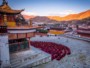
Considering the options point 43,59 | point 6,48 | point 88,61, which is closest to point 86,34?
point 88,61

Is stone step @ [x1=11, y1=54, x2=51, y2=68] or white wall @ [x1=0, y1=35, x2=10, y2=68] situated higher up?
white wall @ [x1=0, y1=35, x2=10, y2=68]

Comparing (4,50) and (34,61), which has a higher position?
(4,50)

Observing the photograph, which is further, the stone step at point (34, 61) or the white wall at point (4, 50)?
the stone step at point (34, 61)

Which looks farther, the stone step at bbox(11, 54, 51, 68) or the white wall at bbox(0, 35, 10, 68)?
the stone step at bbox(11, 54, 51, 68)

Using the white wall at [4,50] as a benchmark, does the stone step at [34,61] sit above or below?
below

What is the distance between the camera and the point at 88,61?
10.2m

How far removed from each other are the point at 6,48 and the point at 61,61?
208 inches

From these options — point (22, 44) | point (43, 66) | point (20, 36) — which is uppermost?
point (20, 36)

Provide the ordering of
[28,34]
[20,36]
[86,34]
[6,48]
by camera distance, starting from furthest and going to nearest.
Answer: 1. [86,34]
2. [28,34]
3. [20,36]
4. [6,48]

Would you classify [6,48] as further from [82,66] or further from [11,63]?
[82,66]

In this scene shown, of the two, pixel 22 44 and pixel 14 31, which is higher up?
pixel 14 31

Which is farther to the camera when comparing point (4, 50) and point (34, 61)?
point (34, 61)

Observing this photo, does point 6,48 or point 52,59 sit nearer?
point 6,48

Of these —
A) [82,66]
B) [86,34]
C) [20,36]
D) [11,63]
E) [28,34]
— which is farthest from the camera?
[86,34]
